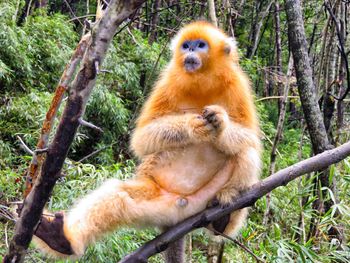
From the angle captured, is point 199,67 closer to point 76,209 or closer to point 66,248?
point 76,209

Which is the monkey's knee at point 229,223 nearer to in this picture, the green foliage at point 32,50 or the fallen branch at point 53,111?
the fallen branch at point 53,111

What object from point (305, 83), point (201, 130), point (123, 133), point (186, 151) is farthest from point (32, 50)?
point (201, 130)

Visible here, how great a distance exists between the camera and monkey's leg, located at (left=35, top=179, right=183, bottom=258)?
2.23m

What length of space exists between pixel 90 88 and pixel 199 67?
1342 millimetres

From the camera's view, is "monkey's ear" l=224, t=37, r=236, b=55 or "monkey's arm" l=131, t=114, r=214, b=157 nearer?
"monkey's arm" l=131, t=114, r=214, b=157

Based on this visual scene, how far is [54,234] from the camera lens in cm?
222

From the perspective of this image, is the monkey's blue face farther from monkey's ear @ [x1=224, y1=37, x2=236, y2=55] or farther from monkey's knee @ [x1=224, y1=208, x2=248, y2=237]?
monkey's knee @ [x1=224, y1=208, x2=248, y2=237]

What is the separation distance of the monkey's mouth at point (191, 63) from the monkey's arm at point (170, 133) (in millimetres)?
272

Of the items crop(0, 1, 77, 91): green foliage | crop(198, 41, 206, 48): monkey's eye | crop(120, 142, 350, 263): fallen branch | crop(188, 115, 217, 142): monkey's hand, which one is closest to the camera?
crop(120, 142, 350, 263): fallen branch

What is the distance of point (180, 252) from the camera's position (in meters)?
2.83

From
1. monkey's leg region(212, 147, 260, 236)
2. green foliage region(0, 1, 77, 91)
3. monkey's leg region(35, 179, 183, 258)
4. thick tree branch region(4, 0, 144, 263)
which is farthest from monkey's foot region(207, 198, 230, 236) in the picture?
green foliage region(0, 1, 77, 91)

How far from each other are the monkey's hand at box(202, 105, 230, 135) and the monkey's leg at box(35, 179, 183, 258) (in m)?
0.43

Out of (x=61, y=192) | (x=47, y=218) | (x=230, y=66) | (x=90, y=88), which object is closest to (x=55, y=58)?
(x=61, y=192)

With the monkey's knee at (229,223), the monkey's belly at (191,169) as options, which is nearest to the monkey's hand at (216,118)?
the monkey's belly at (191,169)
